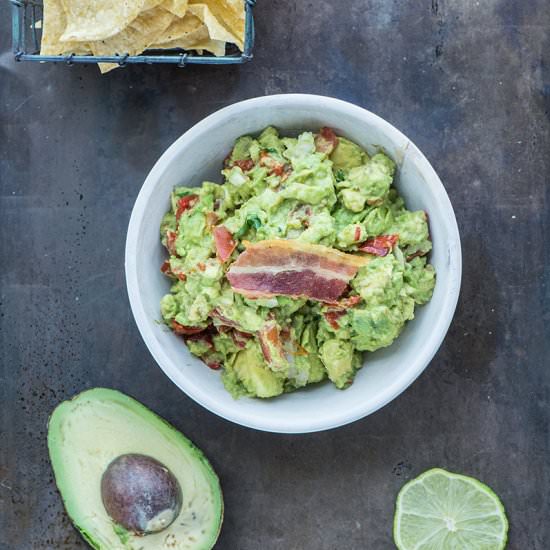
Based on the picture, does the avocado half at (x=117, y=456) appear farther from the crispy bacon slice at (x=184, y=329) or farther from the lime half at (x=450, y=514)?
the lime half at (x=450, y=514)

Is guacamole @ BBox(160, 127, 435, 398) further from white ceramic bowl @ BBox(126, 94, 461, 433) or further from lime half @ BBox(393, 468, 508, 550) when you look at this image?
lime half @ BBox(393, 468, 508, 550)

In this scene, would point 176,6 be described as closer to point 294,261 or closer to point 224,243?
point 224,243

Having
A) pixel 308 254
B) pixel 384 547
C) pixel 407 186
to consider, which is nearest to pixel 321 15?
pixel 407 186

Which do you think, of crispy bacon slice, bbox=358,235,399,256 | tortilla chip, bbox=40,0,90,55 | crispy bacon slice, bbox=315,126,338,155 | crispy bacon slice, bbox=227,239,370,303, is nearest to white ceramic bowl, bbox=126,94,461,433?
crispy bacon slice, bbox=315,126,338,155

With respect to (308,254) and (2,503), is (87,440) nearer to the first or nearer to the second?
(2,503)

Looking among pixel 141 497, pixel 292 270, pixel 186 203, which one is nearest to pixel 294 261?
pixel 292 270

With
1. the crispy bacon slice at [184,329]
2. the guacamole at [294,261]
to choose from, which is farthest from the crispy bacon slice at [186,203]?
the crispy bacon slice at [184,329]

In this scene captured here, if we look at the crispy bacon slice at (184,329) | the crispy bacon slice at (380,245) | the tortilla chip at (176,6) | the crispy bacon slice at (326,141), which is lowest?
the crispy bacon slice at (184,329)
